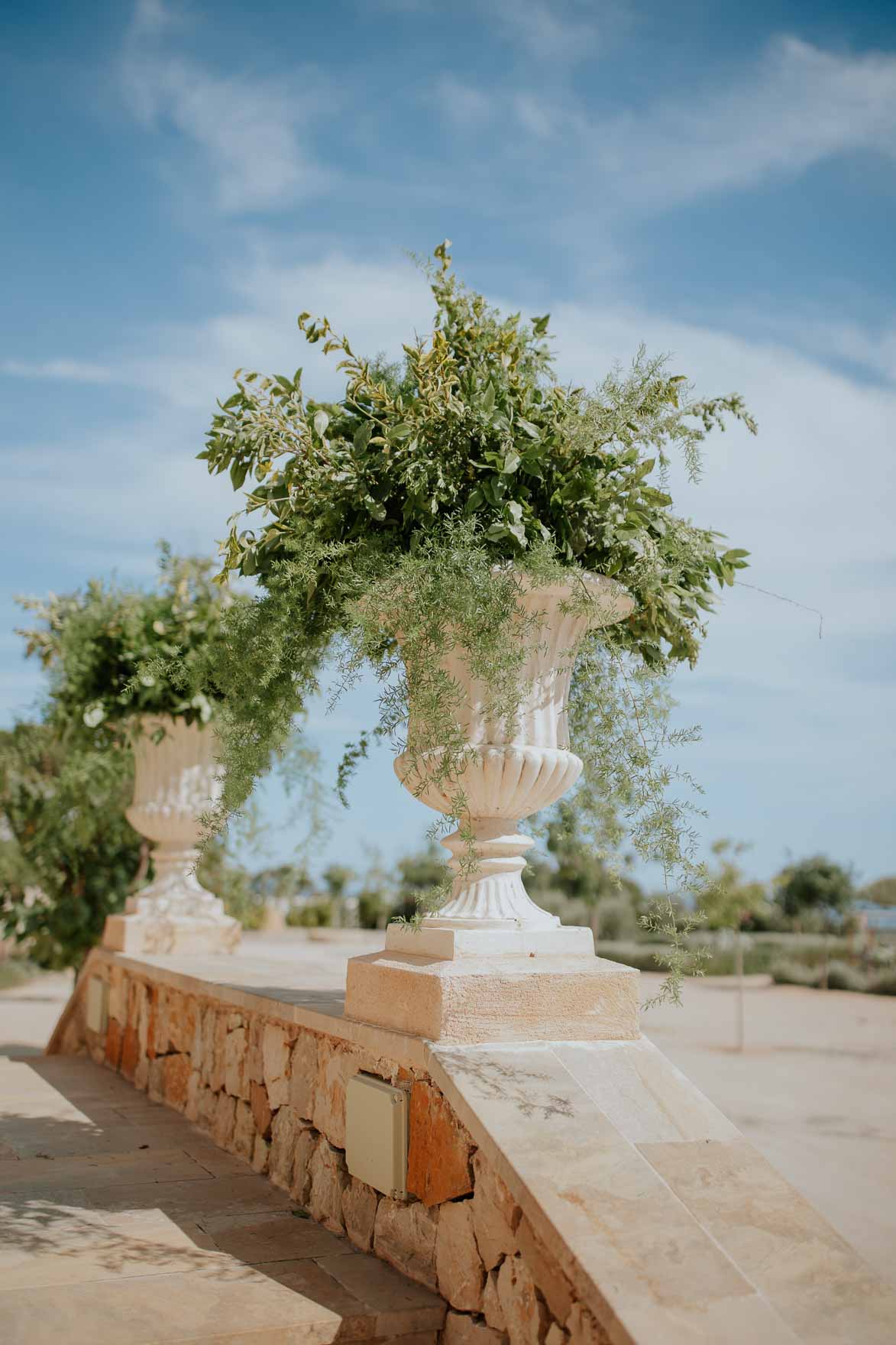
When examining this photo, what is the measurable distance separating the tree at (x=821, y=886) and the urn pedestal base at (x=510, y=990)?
88.2 ft

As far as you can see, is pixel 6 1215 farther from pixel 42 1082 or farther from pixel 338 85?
pixel 338 85

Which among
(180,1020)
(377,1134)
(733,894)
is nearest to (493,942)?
(377,1134)

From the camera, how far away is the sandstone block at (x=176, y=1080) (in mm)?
4398

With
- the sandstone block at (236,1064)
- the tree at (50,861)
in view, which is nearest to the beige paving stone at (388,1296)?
the sandstone block at (236,1064)

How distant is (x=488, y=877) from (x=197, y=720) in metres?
3.19

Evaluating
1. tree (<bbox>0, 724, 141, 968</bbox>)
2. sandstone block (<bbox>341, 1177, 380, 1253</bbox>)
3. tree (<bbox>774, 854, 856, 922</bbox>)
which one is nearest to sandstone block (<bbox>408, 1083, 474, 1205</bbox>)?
sandstone block (<bbox>341, 1177, 380, 1253</bbox>)

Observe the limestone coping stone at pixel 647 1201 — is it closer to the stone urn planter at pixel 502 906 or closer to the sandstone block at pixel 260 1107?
the stone urn planter at pixel 502 906

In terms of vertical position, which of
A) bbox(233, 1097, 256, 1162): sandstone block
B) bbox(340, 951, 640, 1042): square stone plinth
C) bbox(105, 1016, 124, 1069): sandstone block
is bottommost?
bbox(105, 1016, 124, 1069): sandstone block

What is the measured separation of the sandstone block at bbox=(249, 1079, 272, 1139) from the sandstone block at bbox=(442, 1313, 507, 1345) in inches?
52.6

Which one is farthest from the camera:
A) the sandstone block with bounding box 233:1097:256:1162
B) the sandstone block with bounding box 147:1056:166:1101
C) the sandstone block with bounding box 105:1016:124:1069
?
the sandstone block with bounding box 105:1016:124:1069

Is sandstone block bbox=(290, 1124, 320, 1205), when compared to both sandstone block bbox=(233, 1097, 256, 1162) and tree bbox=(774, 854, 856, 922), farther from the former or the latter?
tree bbox=(774, 854, 856, 922)

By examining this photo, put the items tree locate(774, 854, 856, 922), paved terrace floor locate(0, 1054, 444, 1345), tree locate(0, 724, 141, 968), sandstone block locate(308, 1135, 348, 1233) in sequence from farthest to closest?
tree locate(774, 854, 856, 922)
tree locate(0, 724, 141, 968)
sandstone block locate(308, 1135, 348, 1233)
paved terrace floor locate(0, 1054, 444, 1345)

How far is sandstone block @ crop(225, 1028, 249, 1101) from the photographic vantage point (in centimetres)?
371

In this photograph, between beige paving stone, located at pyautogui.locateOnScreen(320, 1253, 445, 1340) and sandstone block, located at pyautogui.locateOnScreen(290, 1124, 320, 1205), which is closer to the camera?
beige paving stone, located at pyautogui.locateOnScreen(320, 1253, 445, 1340)
